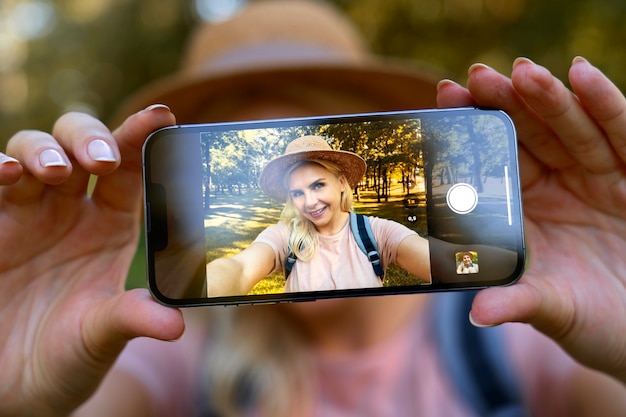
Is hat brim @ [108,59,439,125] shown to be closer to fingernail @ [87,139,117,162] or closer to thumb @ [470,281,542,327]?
fingernail @ [87,139,117,162]

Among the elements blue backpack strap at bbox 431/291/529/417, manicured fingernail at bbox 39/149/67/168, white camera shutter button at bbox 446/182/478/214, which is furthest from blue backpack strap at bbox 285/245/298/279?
blue backpack strap at bbox 431/291/529/417

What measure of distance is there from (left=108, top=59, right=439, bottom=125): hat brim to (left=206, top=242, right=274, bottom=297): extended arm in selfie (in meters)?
0.90

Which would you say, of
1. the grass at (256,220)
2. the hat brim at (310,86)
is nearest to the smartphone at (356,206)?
the grass at (256,220)

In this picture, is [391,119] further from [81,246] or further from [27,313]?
[27,313]

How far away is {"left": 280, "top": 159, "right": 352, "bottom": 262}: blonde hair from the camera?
88 centimetres

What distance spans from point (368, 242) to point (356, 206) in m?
0.06

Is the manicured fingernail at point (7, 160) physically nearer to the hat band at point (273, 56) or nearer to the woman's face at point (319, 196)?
the woman's face at point (319, 196)

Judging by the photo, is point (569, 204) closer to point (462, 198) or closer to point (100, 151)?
point (462, 198)

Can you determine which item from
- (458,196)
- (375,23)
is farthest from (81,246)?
(375,23)

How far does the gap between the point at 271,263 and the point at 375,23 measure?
3411mm

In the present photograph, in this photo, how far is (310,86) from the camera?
1756 millimetres

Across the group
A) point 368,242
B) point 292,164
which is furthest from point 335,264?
point 292,164

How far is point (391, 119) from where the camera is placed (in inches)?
35.5

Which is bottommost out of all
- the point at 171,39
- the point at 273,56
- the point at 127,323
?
the point at 127,323
